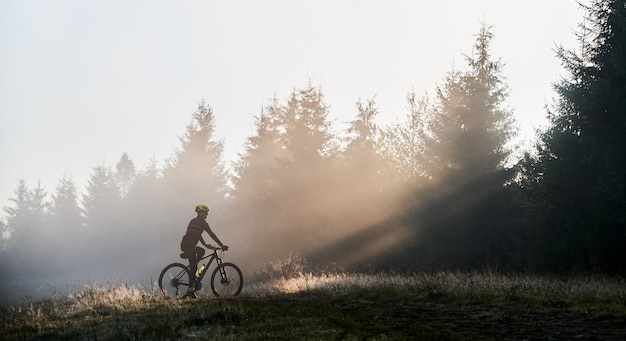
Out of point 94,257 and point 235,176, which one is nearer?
point 235,176

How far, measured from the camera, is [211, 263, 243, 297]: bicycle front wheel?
13584 mm

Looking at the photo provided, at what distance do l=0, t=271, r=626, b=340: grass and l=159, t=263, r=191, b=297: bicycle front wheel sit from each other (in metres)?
1.20

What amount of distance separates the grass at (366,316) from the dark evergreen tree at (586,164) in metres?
5.05

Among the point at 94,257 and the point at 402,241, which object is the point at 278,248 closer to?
the point at 402,241

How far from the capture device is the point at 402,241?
24.7m

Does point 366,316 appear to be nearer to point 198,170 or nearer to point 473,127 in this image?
point 473,127

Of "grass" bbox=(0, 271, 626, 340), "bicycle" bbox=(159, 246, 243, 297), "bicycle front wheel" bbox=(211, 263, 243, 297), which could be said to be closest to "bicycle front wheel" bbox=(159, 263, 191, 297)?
"bicycle" bbox=(159, 246, 243, 297)

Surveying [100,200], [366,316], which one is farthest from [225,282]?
[100,200]

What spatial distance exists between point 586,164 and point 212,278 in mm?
13622

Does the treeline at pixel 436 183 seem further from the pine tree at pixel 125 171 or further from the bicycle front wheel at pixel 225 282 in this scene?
the pine tree at pixel 125 171

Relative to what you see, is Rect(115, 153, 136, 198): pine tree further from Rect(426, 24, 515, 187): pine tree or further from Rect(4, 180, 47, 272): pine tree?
Rect(426, 24, 515, 187): pine tree

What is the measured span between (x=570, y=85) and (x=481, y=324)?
1338 centimetres

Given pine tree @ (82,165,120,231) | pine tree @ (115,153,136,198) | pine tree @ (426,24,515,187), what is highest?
pine tree @ (115,153,136,198)

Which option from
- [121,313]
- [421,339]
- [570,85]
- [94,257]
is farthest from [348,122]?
[94,257]
